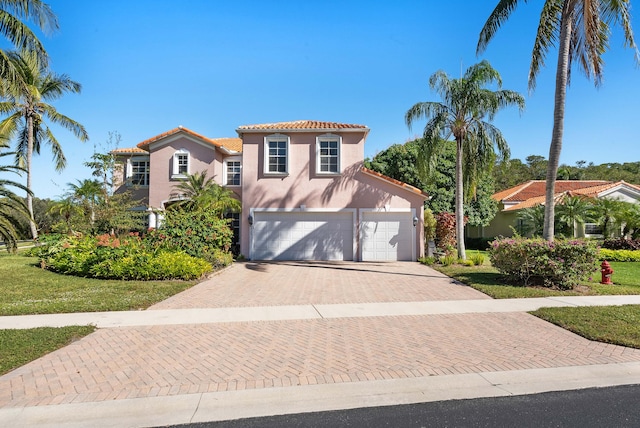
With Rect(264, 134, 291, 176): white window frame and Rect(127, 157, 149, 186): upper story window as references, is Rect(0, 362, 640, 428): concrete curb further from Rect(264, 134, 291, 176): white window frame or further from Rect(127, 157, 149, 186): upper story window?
Rect(127, 157, 149, 186): upper story window

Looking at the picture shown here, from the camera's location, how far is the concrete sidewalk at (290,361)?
3.91 m

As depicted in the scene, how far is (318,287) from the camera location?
34.9ft

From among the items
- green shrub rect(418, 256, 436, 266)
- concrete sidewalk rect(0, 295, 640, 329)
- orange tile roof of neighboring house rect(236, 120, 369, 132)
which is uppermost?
orange tile roof of neighboring house rect(236, 120, 369, 132)

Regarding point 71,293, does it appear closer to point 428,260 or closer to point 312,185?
point 312,185

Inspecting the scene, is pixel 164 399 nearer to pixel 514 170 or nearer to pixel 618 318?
pixel 618 318

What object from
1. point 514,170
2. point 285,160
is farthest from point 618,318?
point 514,170

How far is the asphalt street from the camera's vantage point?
3.54 meters

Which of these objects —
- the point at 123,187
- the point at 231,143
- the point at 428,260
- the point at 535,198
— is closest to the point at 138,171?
the point at 123,187

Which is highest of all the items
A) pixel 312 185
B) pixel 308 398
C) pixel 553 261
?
pixel 312 185

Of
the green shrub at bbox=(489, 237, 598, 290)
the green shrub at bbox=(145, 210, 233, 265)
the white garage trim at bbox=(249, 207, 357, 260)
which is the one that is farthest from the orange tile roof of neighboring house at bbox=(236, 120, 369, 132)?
the green shrub at bbox=(489, 237, 598, 290)

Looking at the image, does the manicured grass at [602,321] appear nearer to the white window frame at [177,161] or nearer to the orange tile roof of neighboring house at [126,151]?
the white window frame at [177,161]

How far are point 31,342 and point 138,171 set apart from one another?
16.6 m

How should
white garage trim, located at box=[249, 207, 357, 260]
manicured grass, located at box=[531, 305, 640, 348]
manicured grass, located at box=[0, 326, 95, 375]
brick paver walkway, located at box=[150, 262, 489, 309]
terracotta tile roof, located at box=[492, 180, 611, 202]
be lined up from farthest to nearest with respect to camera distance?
terracotta tile roof, located at box=[492, 180, 611, 202] → white garage trim, located at box=[249, 207, 357, 260] → brick paver walkway, located at box=[150, 262, 489, 309] → manicured grass, located at box=[531, 305, 640, 348] → manicured grass, located at box=[0, 326, 95, 375]

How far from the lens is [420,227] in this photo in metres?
17.5
